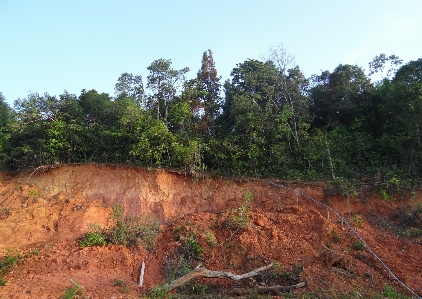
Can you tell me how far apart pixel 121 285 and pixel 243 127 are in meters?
9.03

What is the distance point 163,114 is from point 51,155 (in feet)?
17.9

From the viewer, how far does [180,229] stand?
1324 centimetres

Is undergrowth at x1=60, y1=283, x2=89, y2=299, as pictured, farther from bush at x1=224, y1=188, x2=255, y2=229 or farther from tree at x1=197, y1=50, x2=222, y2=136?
tree at x1=197, y1=50, x2=222, y2=136

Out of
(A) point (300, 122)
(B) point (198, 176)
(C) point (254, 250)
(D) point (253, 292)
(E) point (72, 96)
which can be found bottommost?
(D) point (253, 292)

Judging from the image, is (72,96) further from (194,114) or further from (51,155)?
(194,114)

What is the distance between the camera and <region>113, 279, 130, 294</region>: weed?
10.2 m

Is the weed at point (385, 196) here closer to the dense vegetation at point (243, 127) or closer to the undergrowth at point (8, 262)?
the dense vegetation at point (243, 127)

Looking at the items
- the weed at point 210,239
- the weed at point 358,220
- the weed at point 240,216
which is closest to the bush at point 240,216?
the weed at point 240,216

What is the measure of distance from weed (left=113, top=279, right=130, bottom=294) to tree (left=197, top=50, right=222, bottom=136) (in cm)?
1083

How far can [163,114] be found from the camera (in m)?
18.5

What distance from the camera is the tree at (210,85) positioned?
20.2 m

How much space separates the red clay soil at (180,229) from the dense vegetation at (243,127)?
0.88 metres

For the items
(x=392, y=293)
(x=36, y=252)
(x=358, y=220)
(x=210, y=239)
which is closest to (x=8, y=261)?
(x=36, y=252)

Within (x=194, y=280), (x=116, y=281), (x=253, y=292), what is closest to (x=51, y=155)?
(x=116, y=281)
